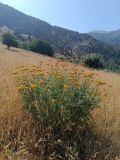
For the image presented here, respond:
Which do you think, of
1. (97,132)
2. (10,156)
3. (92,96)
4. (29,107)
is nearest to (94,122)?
(97,132)

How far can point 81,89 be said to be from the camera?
4465 mm

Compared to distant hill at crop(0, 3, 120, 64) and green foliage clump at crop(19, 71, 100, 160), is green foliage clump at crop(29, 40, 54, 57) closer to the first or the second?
distant hill at crop(0, 3, 120, 64)

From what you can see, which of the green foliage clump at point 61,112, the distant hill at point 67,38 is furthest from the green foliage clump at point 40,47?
the green foliage clump at point 61,112

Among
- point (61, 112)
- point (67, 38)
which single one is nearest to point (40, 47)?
point (61, 112)

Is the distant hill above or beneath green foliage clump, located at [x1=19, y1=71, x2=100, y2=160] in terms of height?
beneath

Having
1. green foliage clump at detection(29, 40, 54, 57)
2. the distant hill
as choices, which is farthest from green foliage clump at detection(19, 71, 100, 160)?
the distant hill

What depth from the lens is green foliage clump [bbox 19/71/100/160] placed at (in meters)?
4.29

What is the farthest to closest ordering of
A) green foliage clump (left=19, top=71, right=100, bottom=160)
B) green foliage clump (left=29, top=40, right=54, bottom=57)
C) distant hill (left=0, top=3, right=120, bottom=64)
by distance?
distant hill (left=0, top=3, right=120, bottom=64)
green foliage clump (left=29, top=40, right=54, bottom=57)
green foliage clump (left=19, top=71, right=100, bottom=160)

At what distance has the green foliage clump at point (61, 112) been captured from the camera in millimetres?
4285

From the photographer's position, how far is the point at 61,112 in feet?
14.0

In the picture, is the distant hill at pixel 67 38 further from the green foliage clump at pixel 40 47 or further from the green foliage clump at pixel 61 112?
the green foliage clump at pixel 61 112

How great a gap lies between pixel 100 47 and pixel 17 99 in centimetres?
14326

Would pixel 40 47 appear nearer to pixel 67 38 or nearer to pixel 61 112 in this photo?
pixel 61 112

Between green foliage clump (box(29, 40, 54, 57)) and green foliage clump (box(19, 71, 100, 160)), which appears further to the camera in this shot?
green foliage clump (box(29, 40, 54, 57))
